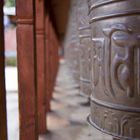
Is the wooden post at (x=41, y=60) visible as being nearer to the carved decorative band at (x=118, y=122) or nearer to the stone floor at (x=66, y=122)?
the stone floor at (x=66, y=122)

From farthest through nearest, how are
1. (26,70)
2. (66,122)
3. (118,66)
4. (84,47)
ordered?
(66,122) → (84,47) → (26,70) → (118,66)

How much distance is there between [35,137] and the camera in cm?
222

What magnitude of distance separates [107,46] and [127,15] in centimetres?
19

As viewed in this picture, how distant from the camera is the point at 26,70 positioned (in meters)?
2.21

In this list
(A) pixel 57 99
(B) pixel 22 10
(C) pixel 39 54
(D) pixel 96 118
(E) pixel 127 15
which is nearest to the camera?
(E) pixel 127 15

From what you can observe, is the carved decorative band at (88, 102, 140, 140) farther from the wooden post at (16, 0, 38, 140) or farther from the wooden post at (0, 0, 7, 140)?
the wooden post at (16, 0, 38, 140)

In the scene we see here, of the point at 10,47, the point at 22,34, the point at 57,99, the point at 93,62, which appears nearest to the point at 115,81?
the point at 93,62

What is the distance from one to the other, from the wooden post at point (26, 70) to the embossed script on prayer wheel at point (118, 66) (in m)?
0.68

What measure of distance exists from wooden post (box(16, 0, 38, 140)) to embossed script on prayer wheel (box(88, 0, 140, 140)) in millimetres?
680

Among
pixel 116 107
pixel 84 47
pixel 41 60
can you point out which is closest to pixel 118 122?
pixel 116 107

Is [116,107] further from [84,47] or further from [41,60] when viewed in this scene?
[41,60]

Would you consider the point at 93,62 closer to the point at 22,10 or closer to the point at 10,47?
the point at 22,10

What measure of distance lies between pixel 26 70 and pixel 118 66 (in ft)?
2.94

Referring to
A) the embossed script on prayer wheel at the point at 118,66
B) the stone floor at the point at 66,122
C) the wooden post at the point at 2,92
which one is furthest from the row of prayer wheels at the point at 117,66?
the stone floor at the point at 66,122
